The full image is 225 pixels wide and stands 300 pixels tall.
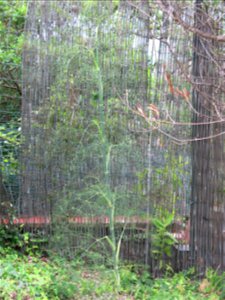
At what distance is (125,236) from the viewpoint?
4613mm

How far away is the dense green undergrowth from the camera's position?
376cm

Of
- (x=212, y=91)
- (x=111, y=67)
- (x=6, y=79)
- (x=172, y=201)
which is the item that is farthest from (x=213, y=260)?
(x=6, y=79)

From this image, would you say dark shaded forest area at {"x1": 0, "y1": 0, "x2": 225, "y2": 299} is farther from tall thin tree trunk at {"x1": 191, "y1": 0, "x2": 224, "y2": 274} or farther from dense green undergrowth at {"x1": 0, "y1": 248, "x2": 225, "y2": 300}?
dense green undergrowth at {"x1": 0, "y1": 248, "x2": 225, "y2": 300}

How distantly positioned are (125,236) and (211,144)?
126 centimetres

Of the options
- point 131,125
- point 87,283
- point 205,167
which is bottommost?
point 87,283

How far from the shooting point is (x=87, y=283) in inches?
152

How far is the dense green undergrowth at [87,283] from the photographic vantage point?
376 centimetres

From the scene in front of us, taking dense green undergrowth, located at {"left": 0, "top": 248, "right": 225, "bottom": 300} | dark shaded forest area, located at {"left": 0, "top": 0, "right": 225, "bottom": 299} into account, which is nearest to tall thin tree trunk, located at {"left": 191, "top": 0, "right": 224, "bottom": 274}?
dark shaded forest area, located at {"left": 0, "top": 0, "right": 225, "bottom": 299}

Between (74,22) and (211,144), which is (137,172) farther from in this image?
(74,22)

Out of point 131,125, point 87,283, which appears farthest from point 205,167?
point 87,283

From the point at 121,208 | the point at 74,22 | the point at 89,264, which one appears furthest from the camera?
the point at 74,22

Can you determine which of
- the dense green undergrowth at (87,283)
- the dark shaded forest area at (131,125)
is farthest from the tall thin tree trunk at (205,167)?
the dense green undergrowth at (87,283)

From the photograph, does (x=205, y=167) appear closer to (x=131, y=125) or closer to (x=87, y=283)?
(x=131, y=125)

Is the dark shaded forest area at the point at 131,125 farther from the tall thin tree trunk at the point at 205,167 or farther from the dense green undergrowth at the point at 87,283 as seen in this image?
the dense green undergrowth at the point at 87,283
